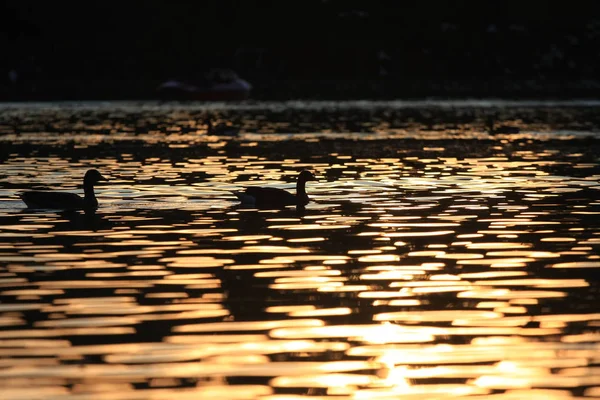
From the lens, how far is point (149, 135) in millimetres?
69062

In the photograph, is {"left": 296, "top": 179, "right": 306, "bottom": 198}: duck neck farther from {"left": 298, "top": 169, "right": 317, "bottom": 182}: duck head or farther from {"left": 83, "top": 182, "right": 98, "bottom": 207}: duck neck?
{"left": 83, "top": 182, "right": 98, "bottom": 207}: duck neck
